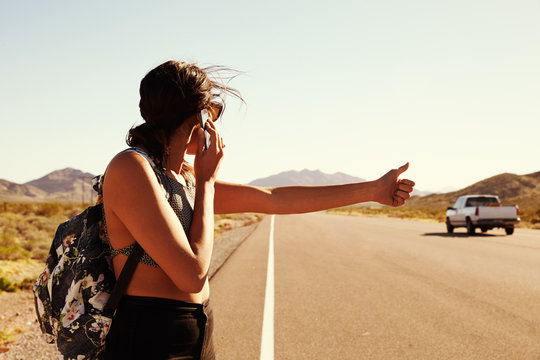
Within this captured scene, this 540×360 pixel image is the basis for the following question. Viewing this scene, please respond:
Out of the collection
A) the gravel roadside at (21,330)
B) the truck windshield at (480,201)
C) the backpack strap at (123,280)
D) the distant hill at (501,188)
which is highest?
the distant hill at (501,188)

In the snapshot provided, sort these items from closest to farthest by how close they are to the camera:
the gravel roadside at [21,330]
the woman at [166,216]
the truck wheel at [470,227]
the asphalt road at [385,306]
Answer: the woman at [166,216], the gravel roadside at [21,330], the asphalt road at [385,306], the truck wheel at [470,227]

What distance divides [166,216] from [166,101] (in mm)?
433

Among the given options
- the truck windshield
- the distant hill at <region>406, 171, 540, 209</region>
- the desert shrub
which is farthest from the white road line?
the distant hill at <region>406, 171, 540, 209</region>

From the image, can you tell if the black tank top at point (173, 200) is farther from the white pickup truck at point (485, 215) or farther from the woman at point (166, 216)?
the white pickup truck at point (485, 215)

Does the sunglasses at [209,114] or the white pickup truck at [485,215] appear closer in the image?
the sunglasses at [209,114]

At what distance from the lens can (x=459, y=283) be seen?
9539 millimetres

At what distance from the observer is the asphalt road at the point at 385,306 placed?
18.1 feet

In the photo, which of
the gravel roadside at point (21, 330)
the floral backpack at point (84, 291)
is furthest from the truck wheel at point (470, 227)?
the floral backpack at point (84, 291)

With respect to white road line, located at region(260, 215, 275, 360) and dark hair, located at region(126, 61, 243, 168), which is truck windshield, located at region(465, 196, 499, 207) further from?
dark hair, located at region(126, 61, 243, 168)

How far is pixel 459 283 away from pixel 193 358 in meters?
8.64

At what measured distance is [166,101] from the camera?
1842 millimetres

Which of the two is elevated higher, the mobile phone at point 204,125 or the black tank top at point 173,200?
the mobile phone at point 204,125

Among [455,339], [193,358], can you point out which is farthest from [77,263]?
[455,339]

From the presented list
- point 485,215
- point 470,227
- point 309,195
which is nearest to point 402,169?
point 309,195
